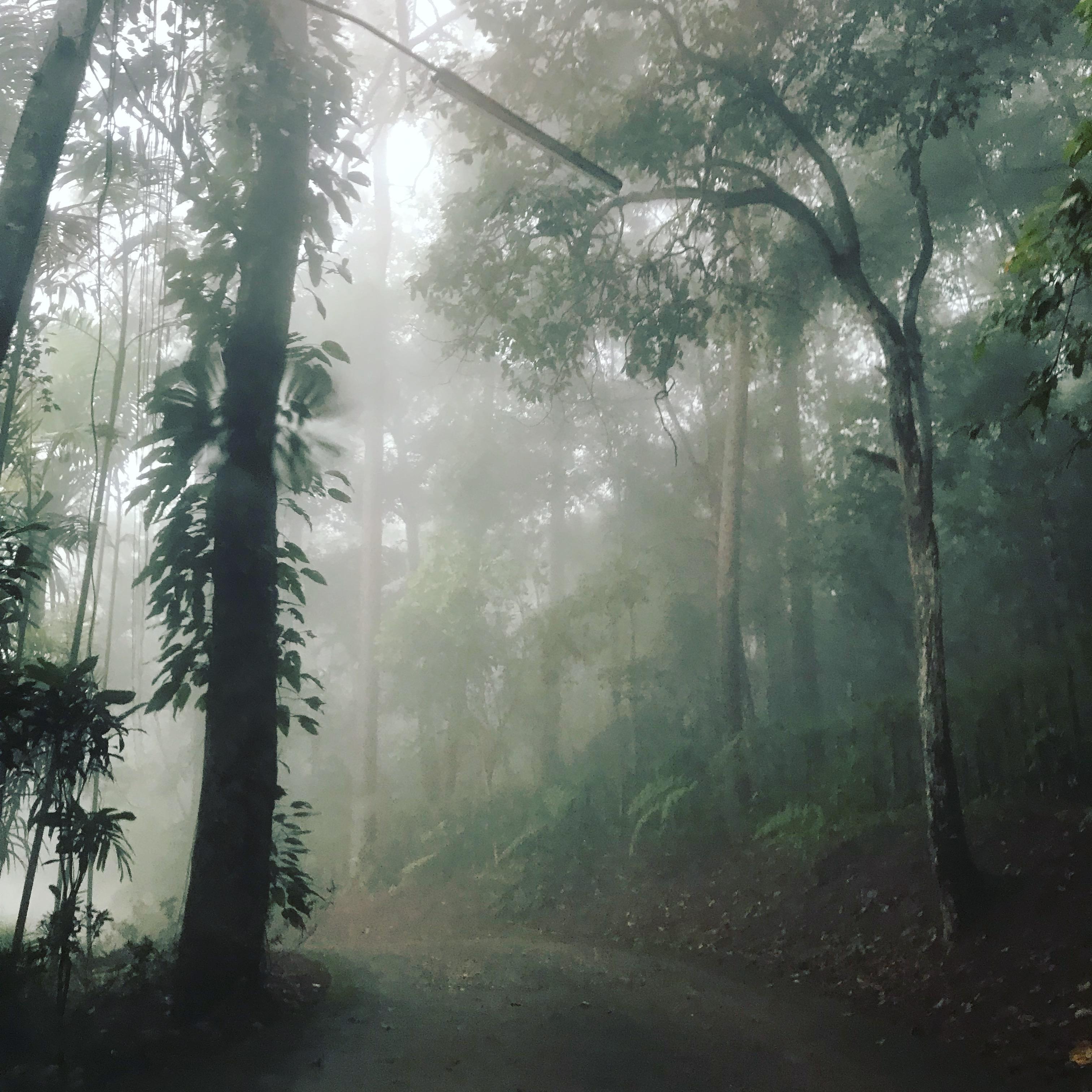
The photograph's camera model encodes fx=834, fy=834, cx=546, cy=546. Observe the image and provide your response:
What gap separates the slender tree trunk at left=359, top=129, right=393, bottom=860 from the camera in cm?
2139

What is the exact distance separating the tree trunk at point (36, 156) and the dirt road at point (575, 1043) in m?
4.94

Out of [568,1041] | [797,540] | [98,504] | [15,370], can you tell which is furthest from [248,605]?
[797,540]

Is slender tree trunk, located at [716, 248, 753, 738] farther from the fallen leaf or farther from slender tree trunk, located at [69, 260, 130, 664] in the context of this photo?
slender tree trunk, located at [69, 260, 130, 664]

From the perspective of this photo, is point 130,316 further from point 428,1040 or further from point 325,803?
point 428,1040

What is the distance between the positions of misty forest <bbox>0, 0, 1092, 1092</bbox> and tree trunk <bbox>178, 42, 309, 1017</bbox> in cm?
4

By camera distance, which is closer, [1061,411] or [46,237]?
[46,237]

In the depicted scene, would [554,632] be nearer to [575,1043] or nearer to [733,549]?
[733,549]

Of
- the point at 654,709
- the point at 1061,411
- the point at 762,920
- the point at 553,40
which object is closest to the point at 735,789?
the point at 762,920

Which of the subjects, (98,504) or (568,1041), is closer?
(568,1041)

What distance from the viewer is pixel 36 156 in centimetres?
542

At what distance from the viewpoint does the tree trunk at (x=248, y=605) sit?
636 cm

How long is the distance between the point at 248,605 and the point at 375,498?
1705 cm

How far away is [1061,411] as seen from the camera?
1512 cm

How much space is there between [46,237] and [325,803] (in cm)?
1792
